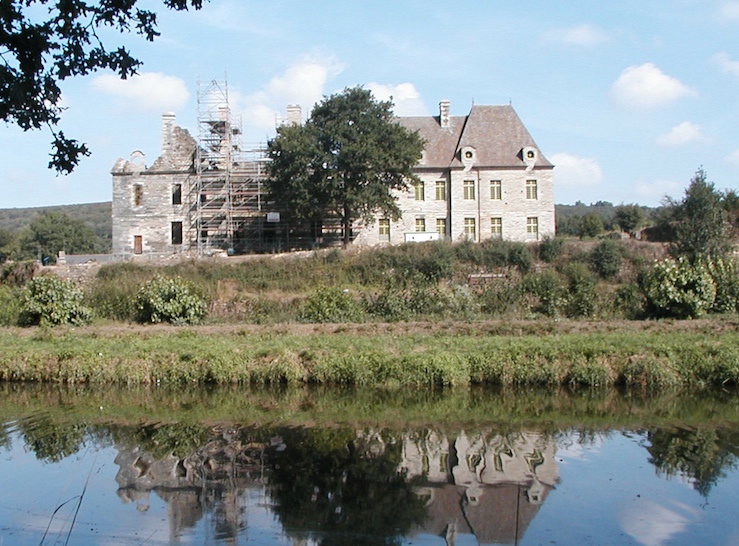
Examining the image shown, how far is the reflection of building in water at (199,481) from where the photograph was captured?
824cm

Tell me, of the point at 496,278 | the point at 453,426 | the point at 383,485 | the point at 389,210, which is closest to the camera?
the point at 383,485

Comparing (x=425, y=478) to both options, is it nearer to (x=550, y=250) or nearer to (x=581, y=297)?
(x=581, y=297)

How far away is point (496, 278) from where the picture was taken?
2816 cm

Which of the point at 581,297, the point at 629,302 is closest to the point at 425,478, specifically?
the point at 581,297

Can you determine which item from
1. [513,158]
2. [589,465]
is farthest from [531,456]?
[513,158]

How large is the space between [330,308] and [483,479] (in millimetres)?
13818

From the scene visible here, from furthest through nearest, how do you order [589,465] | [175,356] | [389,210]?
[389,210] < [175,356] < [589,465]

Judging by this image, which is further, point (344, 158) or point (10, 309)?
point (344, 158)

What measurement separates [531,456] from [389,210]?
25041mm

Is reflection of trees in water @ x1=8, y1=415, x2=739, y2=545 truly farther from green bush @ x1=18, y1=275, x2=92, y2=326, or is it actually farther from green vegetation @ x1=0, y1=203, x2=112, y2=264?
green vegetation @ x1=0, y1=203, x2=112, y2=264

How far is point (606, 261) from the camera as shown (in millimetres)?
30141

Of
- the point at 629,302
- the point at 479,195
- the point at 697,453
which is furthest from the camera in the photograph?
the point at 479,195

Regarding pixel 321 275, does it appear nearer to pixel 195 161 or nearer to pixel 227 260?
pixel 227 260

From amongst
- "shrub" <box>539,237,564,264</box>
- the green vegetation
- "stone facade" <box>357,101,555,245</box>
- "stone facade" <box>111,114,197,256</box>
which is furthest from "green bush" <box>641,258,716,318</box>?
the green vegetation
